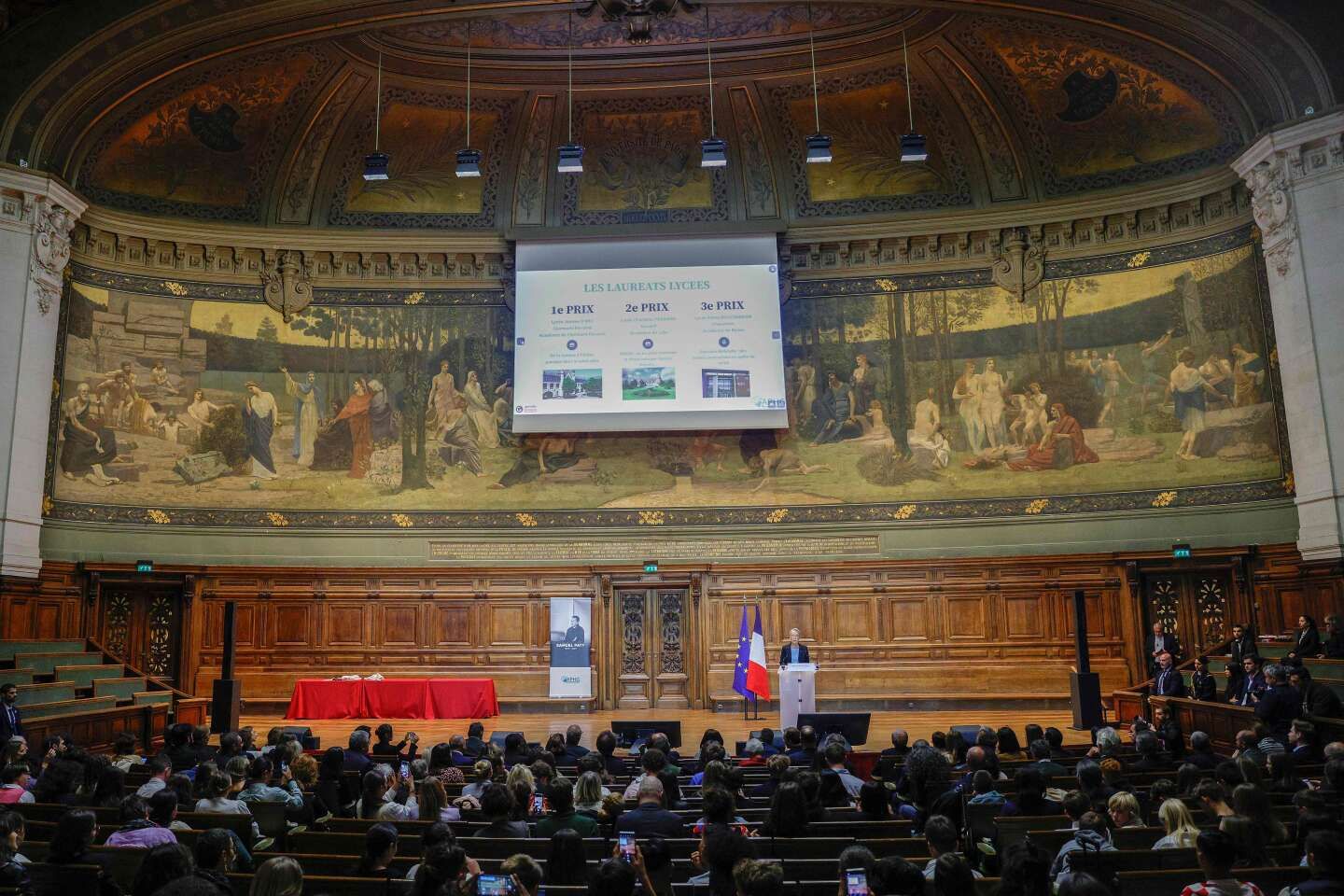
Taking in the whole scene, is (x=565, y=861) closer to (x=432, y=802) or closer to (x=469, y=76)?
(x=432, y=802)

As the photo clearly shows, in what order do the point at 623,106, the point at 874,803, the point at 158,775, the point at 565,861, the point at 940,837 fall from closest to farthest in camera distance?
the point at 940,837, the point at 565,861, the point at 874,803, the point at 158,775, the point at 623,106

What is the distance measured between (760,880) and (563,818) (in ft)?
7.61

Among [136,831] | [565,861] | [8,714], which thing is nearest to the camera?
[565,861]

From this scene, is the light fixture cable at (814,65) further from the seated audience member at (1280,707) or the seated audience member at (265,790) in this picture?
the seated audience member at (265,790)

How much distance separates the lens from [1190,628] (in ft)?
53.9

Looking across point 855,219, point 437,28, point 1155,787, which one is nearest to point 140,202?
point 437,28

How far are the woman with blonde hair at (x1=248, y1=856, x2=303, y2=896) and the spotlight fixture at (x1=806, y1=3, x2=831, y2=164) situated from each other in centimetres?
1269

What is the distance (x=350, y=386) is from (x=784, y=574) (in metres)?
8.16

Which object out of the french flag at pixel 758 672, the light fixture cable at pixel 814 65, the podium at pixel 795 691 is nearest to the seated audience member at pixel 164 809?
the podium at pixel 795 691

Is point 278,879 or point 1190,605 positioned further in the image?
point 1190,605

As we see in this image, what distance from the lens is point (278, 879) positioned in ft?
13.9

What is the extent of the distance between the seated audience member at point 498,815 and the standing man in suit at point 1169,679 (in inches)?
364

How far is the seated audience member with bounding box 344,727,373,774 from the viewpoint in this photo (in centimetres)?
788

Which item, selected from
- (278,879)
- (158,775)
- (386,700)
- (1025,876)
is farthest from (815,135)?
(278,879)
